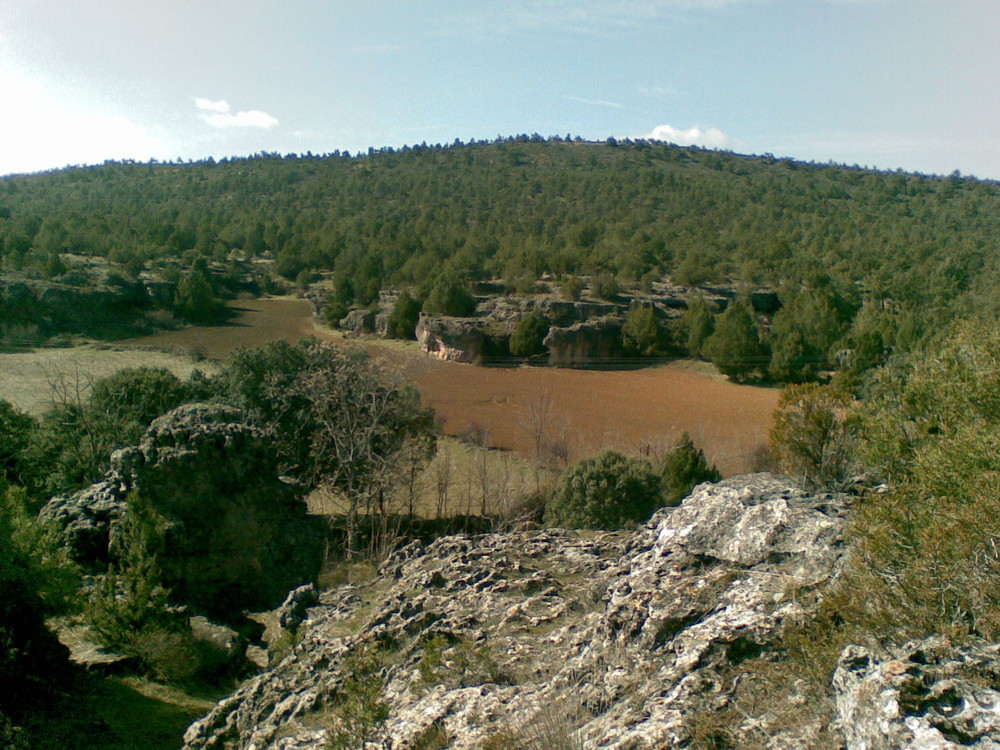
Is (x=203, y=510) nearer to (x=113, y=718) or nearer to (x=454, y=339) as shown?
(x=113, y=718)

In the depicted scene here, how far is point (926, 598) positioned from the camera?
4371 millimetres

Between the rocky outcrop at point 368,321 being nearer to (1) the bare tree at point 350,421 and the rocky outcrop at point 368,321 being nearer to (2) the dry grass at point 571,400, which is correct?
(2) the dry grass at point 571,400

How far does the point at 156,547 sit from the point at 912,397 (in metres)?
11.5

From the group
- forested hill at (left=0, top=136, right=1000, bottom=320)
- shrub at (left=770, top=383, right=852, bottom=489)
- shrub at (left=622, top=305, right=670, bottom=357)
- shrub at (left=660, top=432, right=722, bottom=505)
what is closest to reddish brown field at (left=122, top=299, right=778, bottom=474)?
shrub at (left=622, top=305, right=670, bottom=357)

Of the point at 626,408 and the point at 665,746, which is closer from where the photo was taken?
the point at 665,746

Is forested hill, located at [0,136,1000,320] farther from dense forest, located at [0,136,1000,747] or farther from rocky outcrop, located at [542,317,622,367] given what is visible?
rocky outcrop, located at [542,317,622,367]

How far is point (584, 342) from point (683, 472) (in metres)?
25.4

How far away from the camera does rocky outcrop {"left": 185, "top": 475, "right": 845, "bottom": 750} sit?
471cm

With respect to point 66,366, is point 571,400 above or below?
below

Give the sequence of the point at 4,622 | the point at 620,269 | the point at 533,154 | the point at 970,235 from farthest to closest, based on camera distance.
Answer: the point at 533,154, the point at 970,235, the point at 620,269, the point at 4,622

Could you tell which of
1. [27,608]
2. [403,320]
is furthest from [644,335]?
[27,608]

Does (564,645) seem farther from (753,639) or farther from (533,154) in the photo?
(533,154)

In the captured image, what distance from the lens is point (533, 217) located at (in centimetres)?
7519

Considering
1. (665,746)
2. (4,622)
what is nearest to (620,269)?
(4,622)
